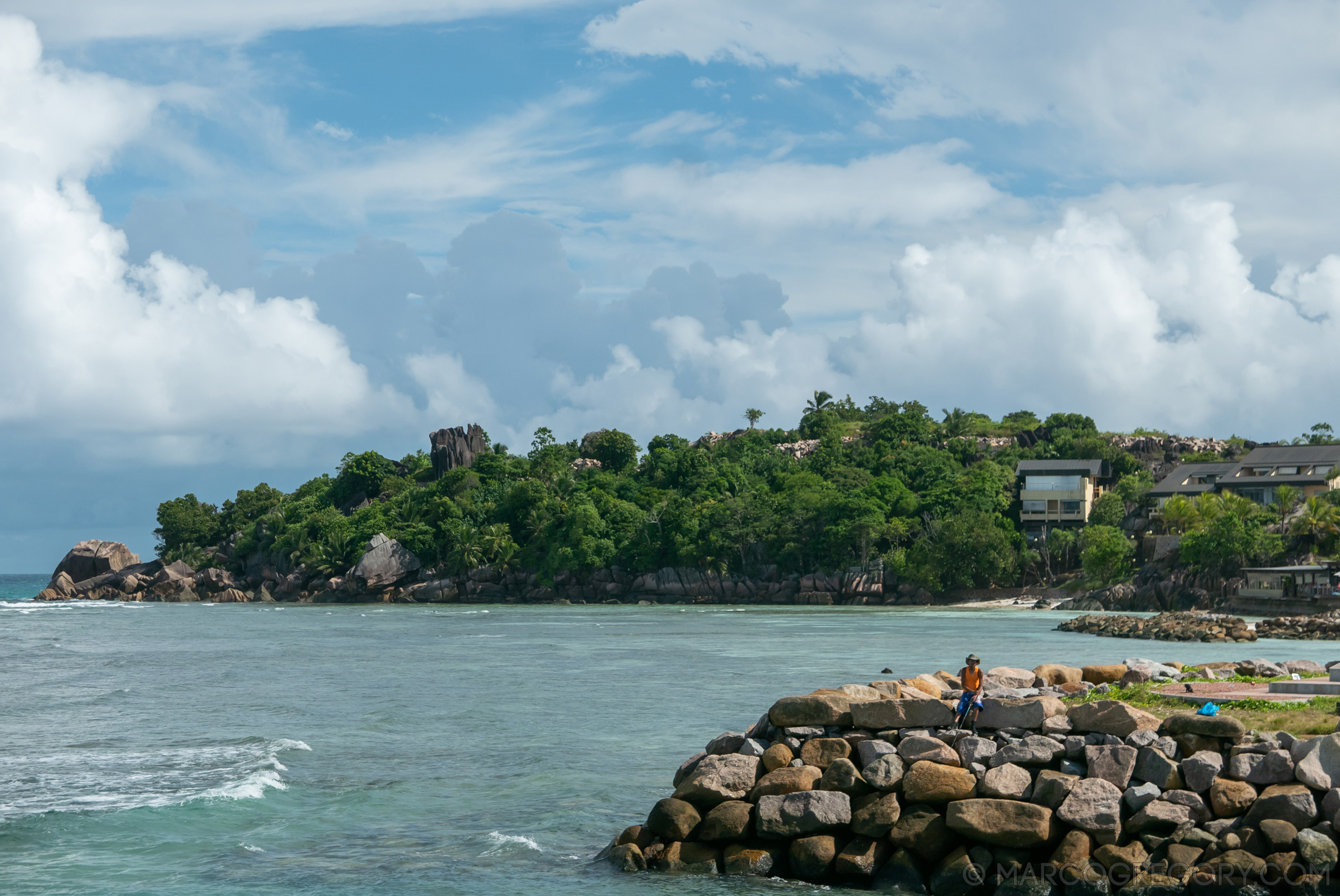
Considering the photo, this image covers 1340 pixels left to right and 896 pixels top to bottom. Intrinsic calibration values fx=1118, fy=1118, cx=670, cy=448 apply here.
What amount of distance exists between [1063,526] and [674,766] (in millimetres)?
87275

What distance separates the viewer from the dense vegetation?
9344 cm

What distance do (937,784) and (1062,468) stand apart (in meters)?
93.7

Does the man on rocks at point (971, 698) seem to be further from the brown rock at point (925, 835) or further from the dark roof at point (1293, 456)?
the dark roof at point (1293, 456)

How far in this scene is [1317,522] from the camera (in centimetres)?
7338

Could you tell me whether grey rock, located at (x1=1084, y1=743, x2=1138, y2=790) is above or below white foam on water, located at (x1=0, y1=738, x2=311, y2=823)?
above

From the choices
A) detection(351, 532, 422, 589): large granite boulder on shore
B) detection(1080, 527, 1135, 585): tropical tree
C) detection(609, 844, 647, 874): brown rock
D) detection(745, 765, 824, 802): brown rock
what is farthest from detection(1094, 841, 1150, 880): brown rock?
detection(351, 532, 422, 589): large granite boulder on shore

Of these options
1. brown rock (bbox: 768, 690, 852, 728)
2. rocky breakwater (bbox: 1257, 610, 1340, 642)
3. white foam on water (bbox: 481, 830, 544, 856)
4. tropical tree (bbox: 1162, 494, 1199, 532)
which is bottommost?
rocky breakwater (bbox: 1257, 610, 1340, 642)

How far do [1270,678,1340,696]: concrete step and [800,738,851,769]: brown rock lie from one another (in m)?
7.42

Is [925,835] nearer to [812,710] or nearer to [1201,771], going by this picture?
[812,710]

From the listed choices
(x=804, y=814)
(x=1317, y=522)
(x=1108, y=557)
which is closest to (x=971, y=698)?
(x=804, y=814)

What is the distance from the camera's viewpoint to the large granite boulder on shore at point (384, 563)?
363ft

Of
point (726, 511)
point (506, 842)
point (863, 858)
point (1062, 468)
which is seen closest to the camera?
point (863, 858)

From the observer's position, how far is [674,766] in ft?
63.0

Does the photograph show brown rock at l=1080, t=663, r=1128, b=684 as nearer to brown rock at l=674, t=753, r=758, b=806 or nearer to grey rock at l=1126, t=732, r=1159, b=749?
grey rock at l=1126, t=732, r=1159, b=749
